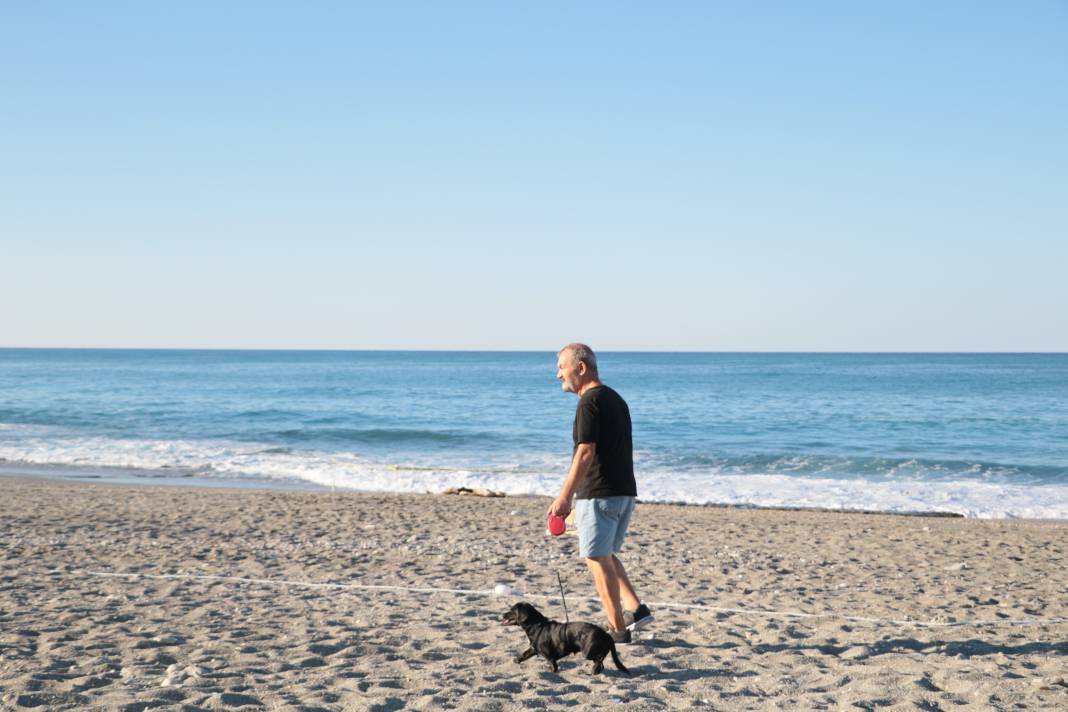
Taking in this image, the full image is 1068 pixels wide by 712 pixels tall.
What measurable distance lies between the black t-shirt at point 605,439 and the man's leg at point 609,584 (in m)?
0.35

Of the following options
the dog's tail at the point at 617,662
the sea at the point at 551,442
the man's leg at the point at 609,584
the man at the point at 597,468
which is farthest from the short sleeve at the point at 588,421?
the sea at the point at 551,442

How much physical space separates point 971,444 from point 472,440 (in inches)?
535

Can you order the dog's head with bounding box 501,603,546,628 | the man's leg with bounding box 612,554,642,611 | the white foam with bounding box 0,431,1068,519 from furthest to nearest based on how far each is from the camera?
the white foam with bounding box 0,431,1068,519, the man's leg with bounding box 612,554,642,611, the dog's head with bounding box 501,603,546,628

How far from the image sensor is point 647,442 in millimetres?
26375

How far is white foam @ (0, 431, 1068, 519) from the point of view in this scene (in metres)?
15.2

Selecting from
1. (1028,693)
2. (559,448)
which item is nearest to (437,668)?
(1028,693)

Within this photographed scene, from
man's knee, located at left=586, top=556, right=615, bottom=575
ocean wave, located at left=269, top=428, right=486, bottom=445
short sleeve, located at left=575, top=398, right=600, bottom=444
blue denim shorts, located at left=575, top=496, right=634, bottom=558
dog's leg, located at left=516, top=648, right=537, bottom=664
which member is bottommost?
ocean wave, located at left=269, top=428, right=486, bottom=445

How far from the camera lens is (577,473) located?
479cm

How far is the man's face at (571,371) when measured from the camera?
16.2 feet

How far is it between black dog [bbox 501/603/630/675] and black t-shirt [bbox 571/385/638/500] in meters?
0.65

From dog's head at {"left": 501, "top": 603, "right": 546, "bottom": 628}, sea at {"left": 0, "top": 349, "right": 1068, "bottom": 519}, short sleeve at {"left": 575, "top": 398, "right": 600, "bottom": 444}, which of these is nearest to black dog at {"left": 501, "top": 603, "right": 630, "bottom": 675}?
dog's head at {"left": 501, "top": 603, "right": 546, "bottom": 628}

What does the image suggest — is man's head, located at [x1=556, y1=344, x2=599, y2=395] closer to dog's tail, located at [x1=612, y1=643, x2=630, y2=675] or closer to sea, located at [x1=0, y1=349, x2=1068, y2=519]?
dog's tail, located at [x1=612, y1=643, x2=630, y2=675]

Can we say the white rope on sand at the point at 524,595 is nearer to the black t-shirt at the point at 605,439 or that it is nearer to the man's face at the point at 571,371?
the black t-shirt at the point at 605,439

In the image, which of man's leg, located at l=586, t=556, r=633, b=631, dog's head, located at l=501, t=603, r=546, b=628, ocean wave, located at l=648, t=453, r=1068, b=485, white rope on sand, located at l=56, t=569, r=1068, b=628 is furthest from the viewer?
ocean wave, located at l=648, t=453, r=1068, b=485
